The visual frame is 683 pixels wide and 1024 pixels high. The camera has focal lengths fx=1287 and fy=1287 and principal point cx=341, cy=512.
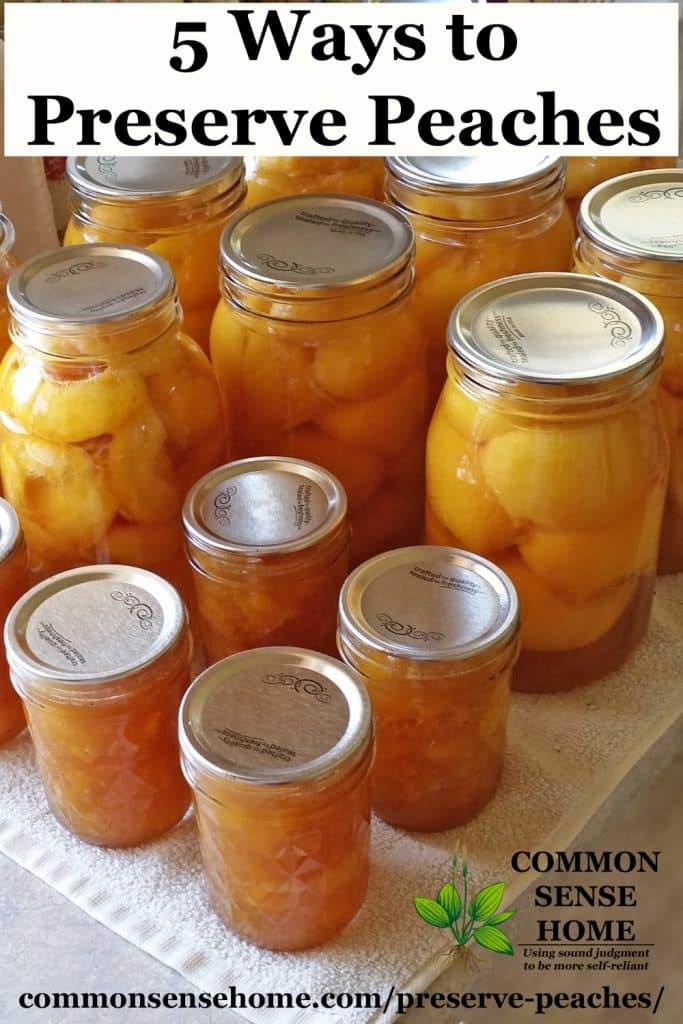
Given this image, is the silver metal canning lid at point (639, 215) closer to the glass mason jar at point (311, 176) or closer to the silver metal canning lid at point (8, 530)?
the glass mason jar at point (311, 176)

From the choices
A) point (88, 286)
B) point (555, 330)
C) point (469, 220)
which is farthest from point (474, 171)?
point (88, 286)

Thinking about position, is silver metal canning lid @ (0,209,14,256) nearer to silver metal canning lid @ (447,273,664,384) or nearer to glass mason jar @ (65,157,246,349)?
glass mason jar @ (65,157,246,349)

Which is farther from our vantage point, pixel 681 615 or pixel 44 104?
pixel 44 104

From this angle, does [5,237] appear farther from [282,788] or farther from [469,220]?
[282,788]

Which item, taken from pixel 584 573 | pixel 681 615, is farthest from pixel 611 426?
pixel 681 615

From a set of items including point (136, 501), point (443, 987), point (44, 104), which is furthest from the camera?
point (44, 104)

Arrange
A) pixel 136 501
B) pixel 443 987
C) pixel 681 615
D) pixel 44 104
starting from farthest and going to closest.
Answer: pixel 44 104
pixel 681 615
pixel 136 501
pixel 443 987

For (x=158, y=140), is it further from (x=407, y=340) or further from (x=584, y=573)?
(x=584, y=573)
